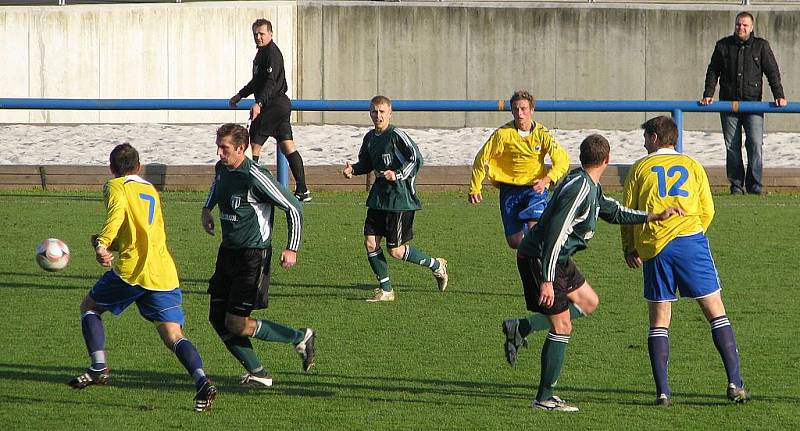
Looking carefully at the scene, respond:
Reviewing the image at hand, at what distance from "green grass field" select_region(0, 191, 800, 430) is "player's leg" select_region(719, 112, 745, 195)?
2058mm

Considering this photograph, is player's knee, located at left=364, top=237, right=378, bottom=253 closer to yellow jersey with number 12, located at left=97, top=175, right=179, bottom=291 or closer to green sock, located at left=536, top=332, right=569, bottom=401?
yellow jersey with number 12, located at left=97, top=175, right=179, bottom=291

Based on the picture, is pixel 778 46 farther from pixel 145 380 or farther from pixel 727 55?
Result: pixel 145 380

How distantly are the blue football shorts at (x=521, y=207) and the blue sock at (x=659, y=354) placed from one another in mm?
3025

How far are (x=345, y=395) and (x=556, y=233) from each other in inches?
62.9

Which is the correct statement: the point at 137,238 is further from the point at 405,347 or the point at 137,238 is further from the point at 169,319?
the point at 405,347

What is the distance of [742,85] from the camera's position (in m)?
16.2

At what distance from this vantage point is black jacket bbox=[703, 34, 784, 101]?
15.9 meters

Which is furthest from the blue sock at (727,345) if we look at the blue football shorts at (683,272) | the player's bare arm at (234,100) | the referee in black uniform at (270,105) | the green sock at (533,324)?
the player's bare arm at (234,100)

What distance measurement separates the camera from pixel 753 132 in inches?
629

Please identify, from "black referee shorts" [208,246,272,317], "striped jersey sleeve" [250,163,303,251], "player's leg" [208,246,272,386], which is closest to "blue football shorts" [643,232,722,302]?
"striped jersey sleeve" [250,163,303,251]

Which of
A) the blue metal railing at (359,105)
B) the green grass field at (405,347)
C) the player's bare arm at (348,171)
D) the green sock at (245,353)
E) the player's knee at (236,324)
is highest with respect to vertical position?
the blue metal railing at (359,105)

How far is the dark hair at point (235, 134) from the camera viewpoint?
745cm

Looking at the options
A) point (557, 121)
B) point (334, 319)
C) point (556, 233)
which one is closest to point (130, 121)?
point (557, 121)

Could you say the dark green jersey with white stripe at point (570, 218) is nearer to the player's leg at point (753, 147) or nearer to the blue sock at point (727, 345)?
the blue sock at point (727, 345)
